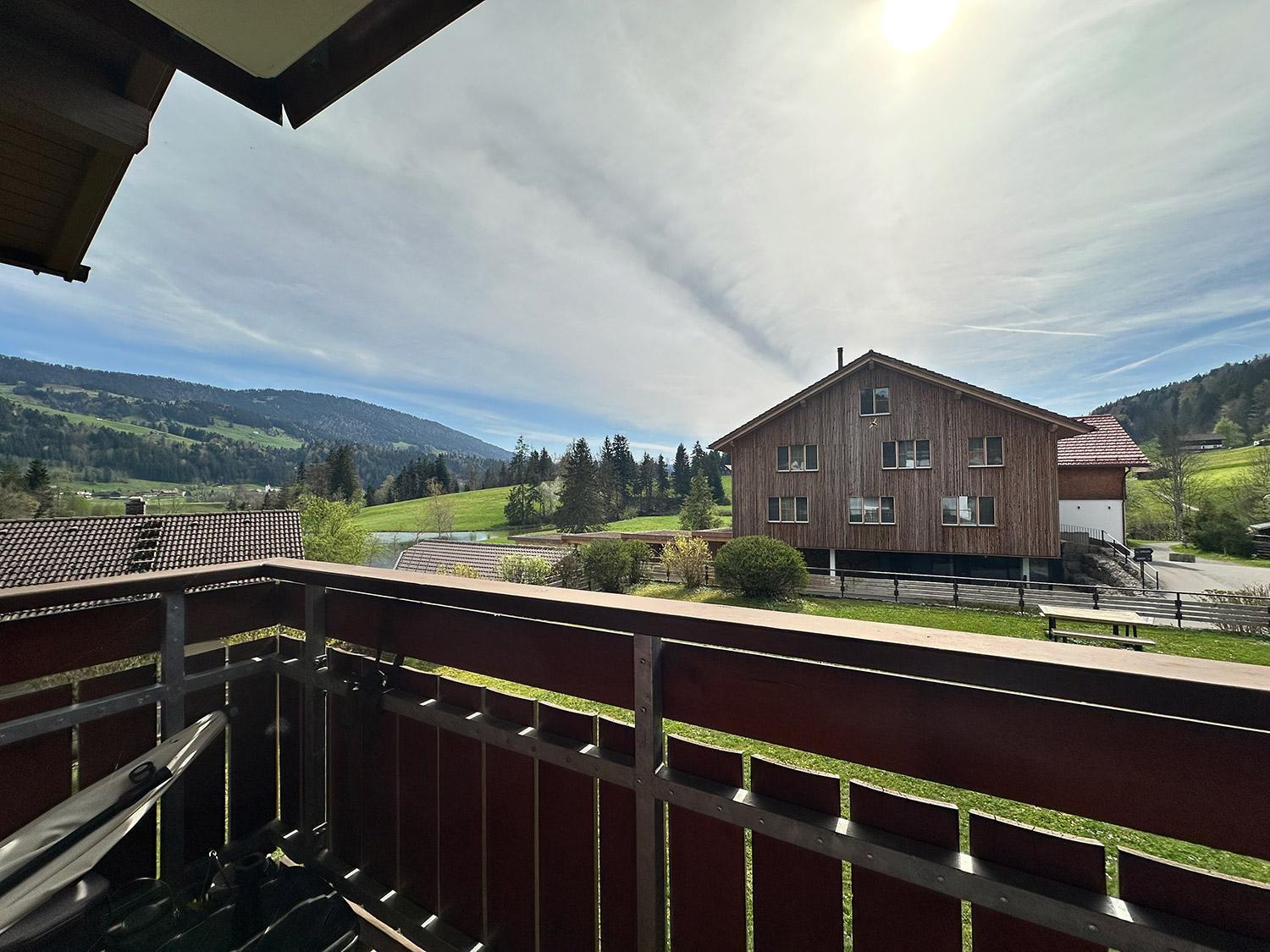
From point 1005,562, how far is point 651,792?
52.2 ft

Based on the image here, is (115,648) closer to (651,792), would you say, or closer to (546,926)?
(546,926)

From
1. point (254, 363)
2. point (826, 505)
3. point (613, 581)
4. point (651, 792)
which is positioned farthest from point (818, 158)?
point (254, 363)

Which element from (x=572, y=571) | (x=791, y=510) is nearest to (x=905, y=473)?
(x=791, y=510)

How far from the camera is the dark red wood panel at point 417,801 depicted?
123cm

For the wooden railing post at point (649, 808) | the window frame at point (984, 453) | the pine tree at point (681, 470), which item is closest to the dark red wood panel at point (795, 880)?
the wooden railing post at point (649, 808)

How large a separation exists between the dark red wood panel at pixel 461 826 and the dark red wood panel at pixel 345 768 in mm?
337

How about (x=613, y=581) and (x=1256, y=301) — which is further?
(x=1256, y=301)

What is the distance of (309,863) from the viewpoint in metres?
1.44

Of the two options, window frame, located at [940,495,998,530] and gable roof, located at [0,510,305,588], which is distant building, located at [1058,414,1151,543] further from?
gable roof, located at [0,510,305,588]

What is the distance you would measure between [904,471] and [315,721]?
14891mm

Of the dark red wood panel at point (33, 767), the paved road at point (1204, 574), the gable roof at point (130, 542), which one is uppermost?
the dark red wood panel at point (33, 767)

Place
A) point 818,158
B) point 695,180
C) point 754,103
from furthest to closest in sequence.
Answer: point 695,180 < point 818,158 < point 754,103

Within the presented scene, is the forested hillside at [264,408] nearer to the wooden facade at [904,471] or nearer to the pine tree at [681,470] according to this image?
the wooden facade at [904,471]

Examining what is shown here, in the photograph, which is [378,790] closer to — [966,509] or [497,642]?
[497,642]
